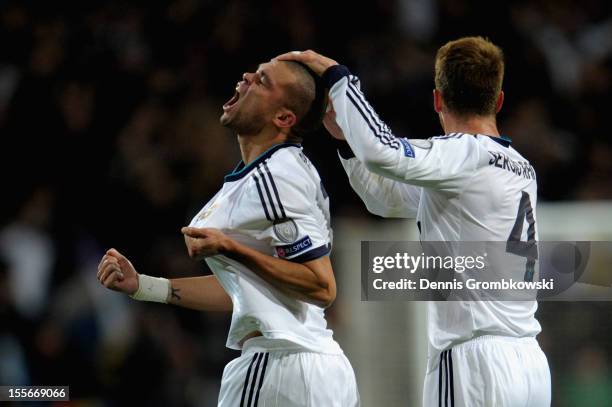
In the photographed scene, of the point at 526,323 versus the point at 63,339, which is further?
the point at 63,339

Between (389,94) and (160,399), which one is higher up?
(389,94)

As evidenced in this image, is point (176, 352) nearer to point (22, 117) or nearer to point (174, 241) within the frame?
point (174, 241)

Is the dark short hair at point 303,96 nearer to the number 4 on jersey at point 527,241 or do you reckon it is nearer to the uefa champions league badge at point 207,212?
the uefa champions league badge at point 207,212

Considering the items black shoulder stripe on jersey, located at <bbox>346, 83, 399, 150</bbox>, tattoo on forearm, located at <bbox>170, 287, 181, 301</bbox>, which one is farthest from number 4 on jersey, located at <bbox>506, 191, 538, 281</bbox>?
tattoo on forearm, located at <bbox>170, 287, 181, 301</bbox>

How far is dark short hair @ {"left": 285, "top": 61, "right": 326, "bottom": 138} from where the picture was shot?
4258mm

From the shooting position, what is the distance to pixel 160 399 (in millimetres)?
7449

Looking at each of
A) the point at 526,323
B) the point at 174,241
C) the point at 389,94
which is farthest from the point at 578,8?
the point at 526,323

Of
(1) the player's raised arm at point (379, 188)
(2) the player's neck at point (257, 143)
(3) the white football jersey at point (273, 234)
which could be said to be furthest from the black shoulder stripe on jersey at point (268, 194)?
(1) the player's raised arm at point (379, 188)

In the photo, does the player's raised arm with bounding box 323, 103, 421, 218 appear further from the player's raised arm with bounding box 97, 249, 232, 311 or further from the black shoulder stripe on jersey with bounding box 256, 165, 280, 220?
the player's raised arm with bounding box 97, 249, 232, 311

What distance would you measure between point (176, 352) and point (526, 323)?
13.2 ft

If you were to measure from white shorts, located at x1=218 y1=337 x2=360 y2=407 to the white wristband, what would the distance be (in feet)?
1.77

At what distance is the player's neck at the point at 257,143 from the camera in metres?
4.26

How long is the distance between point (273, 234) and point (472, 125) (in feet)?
3.02

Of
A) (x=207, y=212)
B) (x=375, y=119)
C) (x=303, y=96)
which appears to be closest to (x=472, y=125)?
(x=375, y=119)
